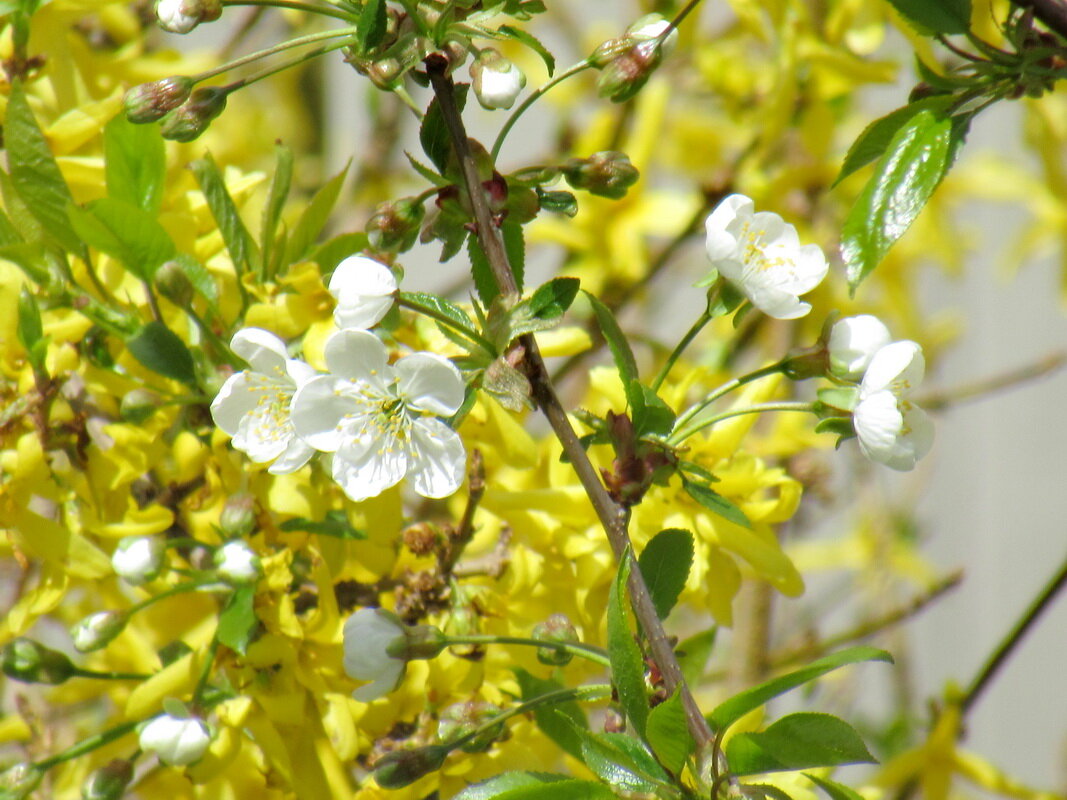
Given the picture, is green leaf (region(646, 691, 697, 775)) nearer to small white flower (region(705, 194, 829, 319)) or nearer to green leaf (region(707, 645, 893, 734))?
green leaf (region(707, 645, 893, 734))

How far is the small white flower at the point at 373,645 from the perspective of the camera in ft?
2.19

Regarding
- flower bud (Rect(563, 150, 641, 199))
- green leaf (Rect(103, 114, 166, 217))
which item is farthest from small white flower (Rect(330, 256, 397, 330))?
green leaf (Rect(103, 114, 166, 217))

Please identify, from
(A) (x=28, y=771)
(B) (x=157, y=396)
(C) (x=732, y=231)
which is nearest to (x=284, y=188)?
(B) (x=157, y=396)

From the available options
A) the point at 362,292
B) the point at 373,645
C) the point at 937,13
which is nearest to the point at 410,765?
the point at 373,645

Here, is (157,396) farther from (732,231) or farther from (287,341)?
(732,231)

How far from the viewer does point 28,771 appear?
78 cm

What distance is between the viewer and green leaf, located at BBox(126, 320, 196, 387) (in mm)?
704

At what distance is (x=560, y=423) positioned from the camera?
1.93 feet

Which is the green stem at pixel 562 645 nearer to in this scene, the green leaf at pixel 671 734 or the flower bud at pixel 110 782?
the green leaf at pixel 671 734

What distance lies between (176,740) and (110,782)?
Answer: 0.10 meters

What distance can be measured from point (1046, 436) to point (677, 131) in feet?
7.28

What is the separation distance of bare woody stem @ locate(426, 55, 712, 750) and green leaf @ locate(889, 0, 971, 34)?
287mm

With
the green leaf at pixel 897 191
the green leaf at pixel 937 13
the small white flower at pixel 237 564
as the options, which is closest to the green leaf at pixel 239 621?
the small white flower at pixel 237 564

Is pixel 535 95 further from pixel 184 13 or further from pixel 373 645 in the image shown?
pixel 373 645
